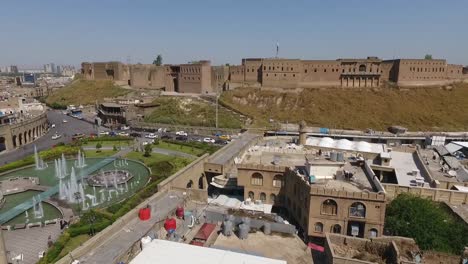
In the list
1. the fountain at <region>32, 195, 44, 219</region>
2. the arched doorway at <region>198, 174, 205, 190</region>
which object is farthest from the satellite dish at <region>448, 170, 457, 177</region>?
the fountain at <region>32, 195, 44, 219</region>

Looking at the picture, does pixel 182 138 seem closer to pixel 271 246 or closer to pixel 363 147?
pixel 363 147

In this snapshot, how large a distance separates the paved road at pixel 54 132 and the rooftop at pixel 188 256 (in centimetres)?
4721

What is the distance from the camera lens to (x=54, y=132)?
73875 millimetres

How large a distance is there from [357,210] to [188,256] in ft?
52.1

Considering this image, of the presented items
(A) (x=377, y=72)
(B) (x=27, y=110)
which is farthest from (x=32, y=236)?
(A) (x=377, y=72)

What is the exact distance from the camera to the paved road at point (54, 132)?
5594 centimetres

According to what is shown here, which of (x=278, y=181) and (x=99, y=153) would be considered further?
(x=99, y=153)

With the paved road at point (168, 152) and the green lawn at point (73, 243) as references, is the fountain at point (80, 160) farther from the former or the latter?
the green lawn at point (73, 243)

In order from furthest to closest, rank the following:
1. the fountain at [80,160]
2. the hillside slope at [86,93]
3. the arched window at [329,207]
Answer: the hillside slope at [86,93] < the fountain at [80,160] < the arched window at [329,207]

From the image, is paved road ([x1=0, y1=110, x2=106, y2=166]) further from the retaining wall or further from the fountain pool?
the retaining wall

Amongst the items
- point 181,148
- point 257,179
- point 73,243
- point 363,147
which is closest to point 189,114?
point 181,148

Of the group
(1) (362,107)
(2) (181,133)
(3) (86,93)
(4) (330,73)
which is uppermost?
(4) (330,73)

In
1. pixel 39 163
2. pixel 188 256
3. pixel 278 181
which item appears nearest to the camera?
pixel 188 256

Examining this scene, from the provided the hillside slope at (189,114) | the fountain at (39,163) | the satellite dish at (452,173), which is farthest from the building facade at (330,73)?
the satellite dish at (452,173)
